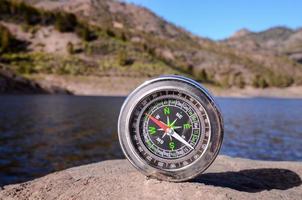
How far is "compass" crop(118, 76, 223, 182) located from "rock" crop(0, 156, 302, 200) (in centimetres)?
27

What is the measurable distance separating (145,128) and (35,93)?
202 feet

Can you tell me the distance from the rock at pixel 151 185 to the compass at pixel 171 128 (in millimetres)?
271

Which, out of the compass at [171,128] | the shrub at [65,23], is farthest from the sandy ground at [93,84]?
the compass at [171,128]

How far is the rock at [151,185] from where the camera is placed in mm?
5727

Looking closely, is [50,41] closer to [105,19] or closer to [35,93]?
[35,93]

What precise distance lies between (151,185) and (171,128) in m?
0.87

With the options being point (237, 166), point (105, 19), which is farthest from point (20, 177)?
point (105, 19)

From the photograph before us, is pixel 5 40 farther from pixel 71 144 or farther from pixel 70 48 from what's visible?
pixel 71 144

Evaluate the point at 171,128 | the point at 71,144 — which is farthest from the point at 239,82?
the point at 171,128

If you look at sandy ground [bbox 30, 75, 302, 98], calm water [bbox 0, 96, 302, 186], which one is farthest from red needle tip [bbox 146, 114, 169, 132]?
sandy ground [bbox 30, 75, 302, 98]

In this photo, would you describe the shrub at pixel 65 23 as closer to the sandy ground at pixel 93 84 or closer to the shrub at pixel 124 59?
the shrub at pixel 124 59

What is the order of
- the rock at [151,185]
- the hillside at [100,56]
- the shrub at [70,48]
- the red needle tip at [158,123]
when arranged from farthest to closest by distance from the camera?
the shrub at [70,48], the hillside at [100,56], the red needle tip at [158,123], the rock at [151,185]

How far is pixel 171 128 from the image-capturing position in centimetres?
617

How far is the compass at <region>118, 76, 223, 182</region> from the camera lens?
19.8 feet
